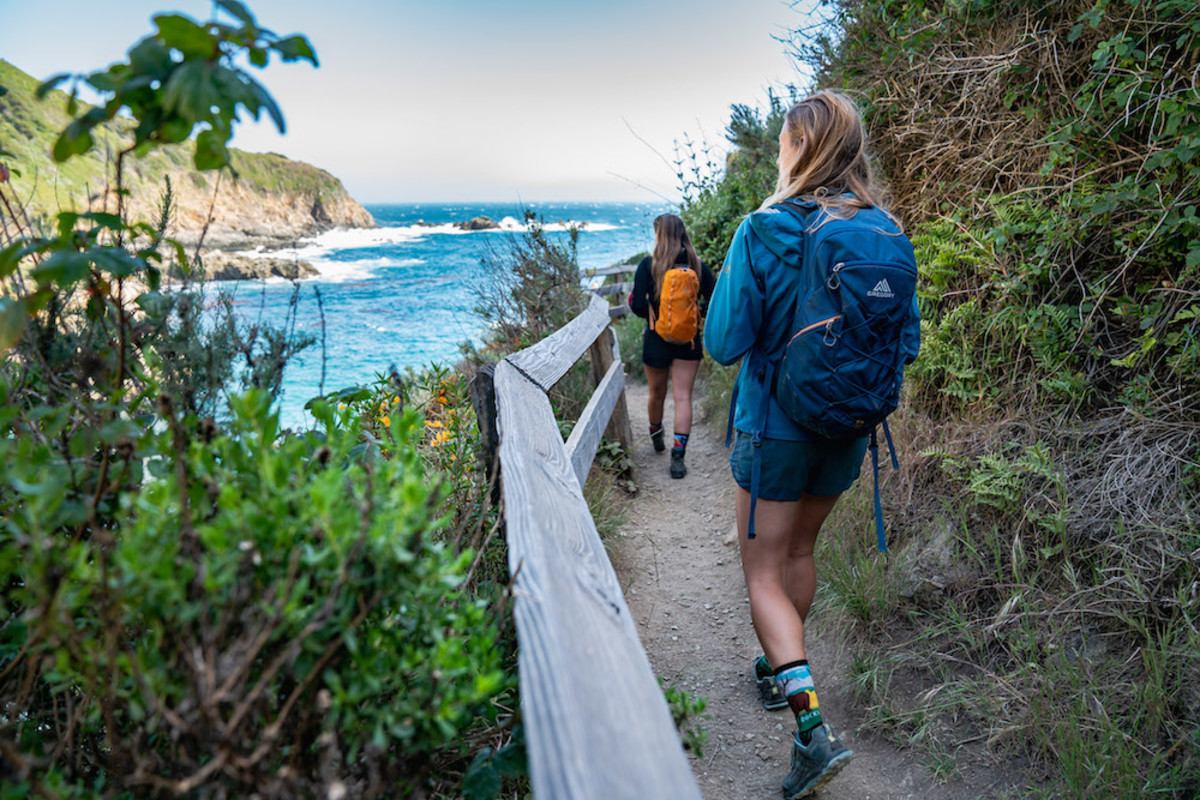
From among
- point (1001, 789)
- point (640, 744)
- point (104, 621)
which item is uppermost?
point (104, 621)

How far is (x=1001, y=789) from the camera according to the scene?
2.20 metres

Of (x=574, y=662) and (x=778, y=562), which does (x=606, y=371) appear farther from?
(x=574, y=662)

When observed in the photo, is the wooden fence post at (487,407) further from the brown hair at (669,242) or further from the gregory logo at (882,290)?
the brown hair at (669,242)

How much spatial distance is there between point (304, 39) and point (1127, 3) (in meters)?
3.40

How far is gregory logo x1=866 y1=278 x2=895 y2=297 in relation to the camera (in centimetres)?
207

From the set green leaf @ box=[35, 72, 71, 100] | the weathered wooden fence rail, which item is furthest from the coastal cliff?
the weathered wooden fence rail

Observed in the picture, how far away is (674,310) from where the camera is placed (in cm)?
520

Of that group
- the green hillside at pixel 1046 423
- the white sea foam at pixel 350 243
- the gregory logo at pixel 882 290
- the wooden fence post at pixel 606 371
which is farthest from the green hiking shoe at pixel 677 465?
the white sea foam at pixel 350 243

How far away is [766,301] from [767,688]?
171cm

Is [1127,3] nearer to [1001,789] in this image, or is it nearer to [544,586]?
[1001,789]

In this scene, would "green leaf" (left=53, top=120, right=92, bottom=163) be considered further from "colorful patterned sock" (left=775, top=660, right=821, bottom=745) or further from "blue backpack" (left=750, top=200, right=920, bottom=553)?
"colorful patterned sock" (left=775, top=660, right=821, bottom=745)

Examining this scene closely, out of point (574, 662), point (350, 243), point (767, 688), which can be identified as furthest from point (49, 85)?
point (350, 243)

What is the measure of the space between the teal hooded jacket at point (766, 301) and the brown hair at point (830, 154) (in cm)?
13

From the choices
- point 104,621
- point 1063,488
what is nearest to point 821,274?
point 1063,488
